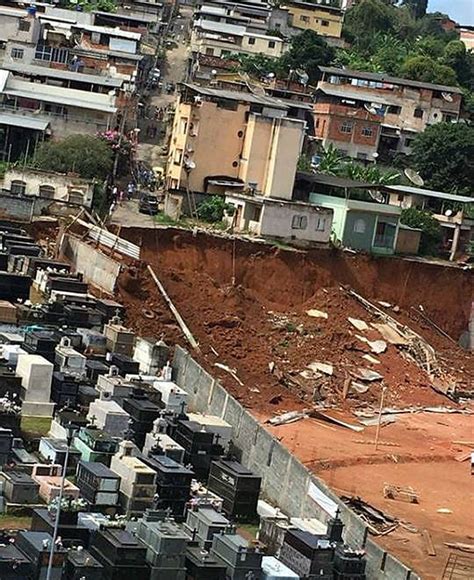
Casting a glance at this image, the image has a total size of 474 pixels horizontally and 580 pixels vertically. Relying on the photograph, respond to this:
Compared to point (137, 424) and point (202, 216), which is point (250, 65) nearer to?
point (202, 216)

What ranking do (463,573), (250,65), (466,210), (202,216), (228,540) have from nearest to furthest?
(228,540) < (463,573) < (202,216) < (466,210) < (250,65)

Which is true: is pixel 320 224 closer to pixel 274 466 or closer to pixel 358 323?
pixel 358 323

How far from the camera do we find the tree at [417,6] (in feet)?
453

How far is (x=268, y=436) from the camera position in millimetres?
39500

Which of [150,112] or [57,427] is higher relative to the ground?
[150,112]

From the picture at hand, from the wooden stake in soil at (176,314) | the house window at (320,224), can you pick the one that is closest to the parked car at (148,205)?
the wooden stake in soil at (176,314)

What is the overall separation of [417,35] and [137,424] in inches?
3309

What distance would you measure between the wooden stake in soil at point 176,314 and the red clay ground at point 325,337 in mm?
241

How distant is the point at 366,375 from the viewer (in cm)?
5209

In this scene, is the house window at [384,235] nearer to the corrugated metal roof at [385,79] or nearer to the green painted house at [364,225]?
the green painted house at [364,225]

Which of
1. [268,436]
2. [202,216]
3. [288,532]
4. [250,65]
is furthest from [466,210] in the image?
[288,532]

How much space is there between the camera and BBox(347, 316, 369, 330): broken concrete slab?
55125mm

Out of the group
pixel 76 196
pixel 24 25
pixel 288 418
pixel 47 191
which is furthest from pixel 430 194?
pixel 24 25

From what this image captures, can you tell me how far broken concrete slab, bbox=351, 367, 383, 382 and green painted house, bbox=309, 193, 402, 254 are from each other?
9.37m
